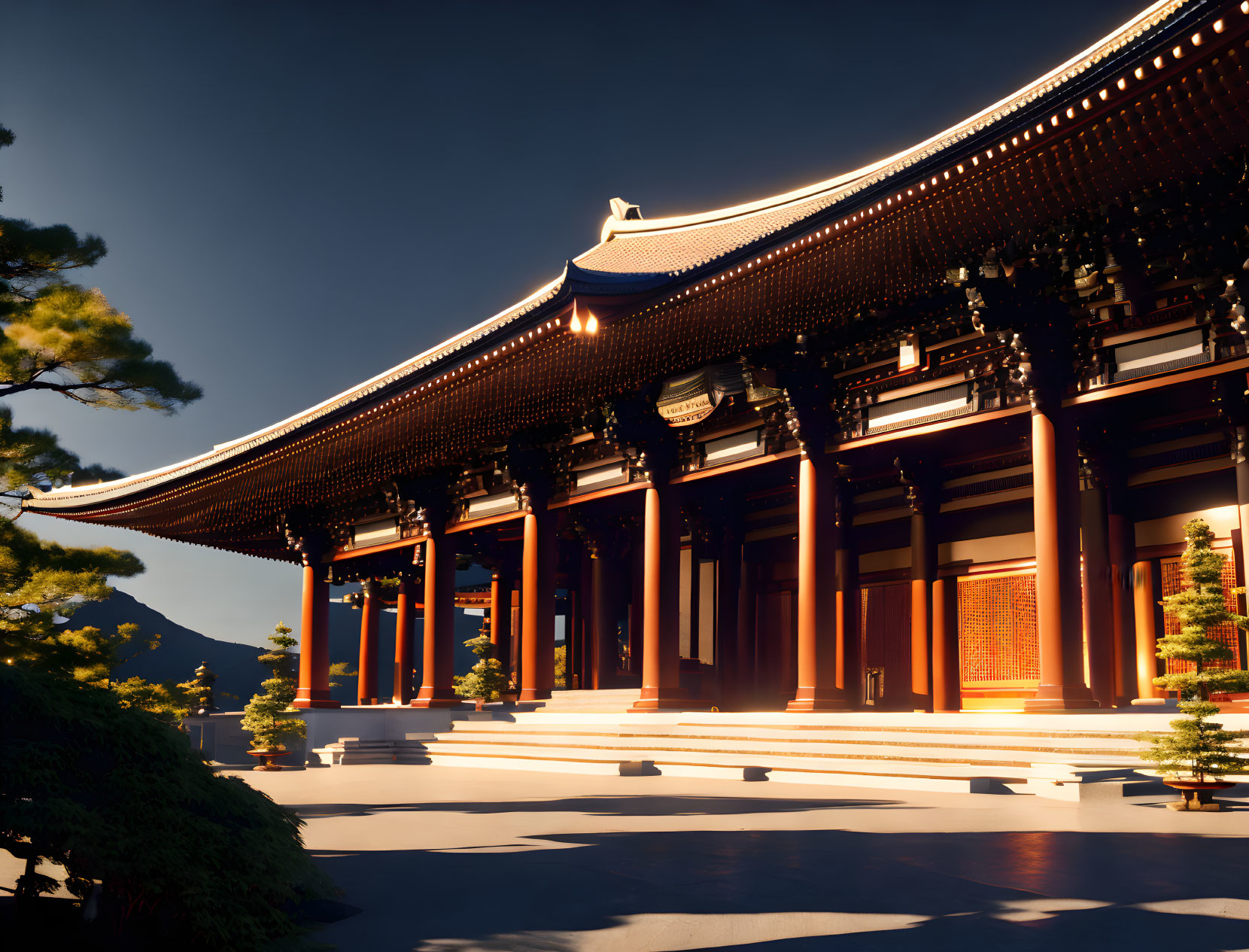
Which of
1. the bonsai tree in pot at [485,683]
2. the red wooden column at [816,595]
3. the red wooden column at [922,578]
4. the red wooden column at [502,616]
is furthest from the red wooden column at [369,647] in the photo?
the red wooden column at [816,595]

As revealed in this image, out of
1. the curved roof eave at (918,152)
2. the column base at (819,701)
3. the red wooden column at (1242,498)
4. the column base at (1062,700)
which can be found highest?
the curved roof eave at (918,152)

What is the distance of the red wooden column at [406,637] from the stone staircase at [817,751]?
→ 12030 millimetres

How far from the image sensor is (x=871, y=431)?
1585cm

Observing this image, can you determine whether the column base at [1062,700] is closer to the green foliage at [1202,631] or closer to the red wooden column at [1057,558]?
the red wooden column at [1057,558]

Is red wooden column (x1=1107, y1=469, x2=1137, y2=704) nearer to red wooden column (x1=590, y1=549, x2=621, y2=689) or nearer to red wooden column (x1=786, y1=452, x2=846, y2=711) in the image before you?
red wooden column (x1=786, y1=452, x2=846, y2=711)

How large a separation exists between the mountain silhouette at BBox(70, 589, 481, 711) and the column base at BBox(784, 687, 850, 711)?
6198 cm

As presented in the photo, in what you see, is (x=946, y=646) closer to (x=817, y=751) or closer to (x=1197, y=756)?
(x=817, y=751)

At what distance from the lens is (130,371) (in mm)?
17688

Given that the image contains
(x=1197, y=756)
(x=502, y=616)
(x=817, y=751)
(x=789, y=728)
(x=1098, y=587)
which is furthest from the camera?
(x=502, y=616)

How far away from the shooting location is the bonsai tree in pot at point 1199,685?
29.8ft

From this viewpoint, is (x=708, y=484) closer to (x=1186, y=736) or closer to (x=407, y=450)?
(x=407, y=450)

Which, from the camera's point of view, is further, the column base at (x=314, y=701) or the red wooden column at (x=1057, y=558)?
the column base at (x=314, y=701)

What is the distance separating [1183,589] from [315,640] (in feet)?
67.2

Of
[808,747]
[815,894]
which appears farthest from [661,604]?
[815,894]
